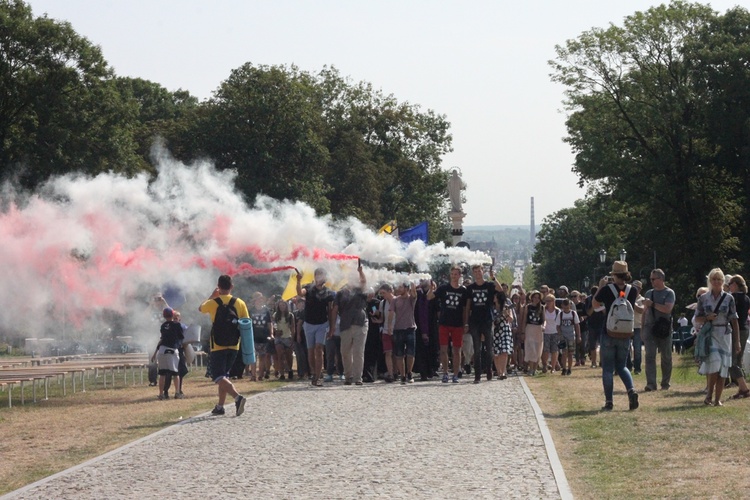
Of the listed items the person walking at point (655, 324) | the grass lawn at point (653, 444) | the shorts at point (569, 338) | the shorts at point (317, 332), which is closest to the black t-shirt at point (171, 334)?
the shorts at point (317, 332)

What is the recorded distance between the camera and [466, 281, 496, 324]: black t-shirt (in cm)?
Answer: 2370

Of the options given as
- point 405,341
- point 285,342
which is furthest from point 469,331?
point 285,342

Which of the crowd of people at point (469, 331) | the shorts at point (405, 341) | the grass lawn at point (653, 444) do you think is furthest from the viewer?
the shorts at point (405, 341)

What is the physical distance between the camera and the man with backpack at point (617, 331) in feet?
57.5

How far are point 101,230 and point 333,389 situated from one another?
754 centimetres

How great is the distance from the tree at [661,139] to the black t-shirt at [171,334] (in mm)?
37487

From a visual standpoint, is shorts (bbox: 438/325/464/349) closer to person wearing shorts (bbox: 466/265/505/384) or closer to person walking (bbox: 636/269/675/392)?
person wearing shorts (bbox: 466/265/505/384)

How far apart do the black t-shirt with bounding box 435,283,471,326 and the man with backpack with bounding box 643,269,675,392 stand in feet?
12.8

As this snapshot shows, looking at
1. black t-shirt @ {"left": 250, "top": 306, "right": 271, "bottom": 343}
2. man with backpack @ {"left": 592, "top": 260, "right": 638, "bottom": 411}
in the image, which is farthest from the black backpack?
black t-shirt @ {"left": 250, "top": 306, "right": 271, "bottom": 343}

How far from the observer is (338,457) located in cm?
1280

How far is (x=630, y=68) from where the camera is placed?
5975 centimetres

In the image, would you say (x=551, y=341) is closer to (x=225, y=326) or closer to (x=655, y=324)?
(x=655, y=324)

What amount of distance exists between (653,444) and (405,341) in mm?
11556

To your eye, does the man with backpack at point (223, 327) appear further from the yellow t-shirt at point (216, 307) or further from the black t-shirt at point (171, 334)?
the black t-shirt at point (171, 334)
